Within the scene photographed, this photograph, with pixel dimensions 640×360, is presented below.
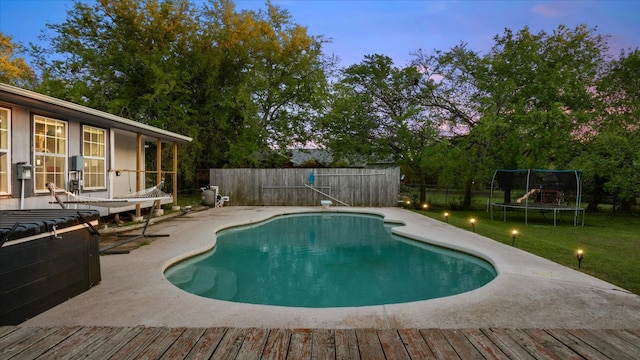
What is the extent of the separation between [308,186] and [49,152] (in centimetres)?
956

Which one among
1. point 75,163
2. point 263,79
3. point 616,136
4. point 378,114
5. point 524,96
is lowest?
point 75,163

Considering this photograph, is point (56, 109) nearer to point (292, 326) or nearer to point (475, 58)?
point (292, 326)

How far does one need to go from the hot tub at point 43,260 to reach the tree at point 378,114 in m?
14.9

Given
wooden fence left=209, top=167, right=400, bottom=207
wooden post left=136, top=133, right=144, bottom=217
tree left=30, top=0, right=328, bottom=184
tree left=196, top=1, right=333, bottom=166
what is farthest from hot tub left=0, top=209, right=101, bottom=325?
tree left=196, top=1, right=333, bottom=166

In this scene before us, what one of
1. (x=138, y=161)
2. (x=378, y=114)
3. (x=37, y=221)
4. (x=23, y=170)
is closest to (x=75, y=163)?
(x=23, y=170)

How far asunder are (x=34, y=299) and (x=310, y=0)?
10995mm

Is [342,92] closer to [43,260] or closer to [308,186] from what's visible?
[308,186]

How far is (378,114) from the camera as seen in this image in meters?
18.6

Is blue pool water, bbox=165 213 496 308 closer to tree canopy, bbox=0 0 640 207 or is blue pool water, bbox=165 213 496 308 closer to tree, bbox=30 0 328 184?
tree canopy, bbox=0 0 640 207

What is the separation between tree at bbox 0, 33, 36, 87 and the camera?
19906mm

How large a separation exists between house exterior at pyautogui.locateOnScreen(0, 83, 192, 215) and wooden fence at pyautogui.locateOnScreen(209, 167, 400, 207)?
5.76m

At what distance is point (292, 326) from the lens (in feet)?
9.46

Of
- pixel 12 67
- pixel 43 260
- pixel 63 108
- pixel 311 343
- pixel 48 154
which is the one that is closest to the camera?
pixel 311 343

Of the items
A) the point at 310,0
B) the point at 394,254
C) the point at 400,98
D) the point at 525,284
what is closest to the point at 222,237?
the point at 394,254
